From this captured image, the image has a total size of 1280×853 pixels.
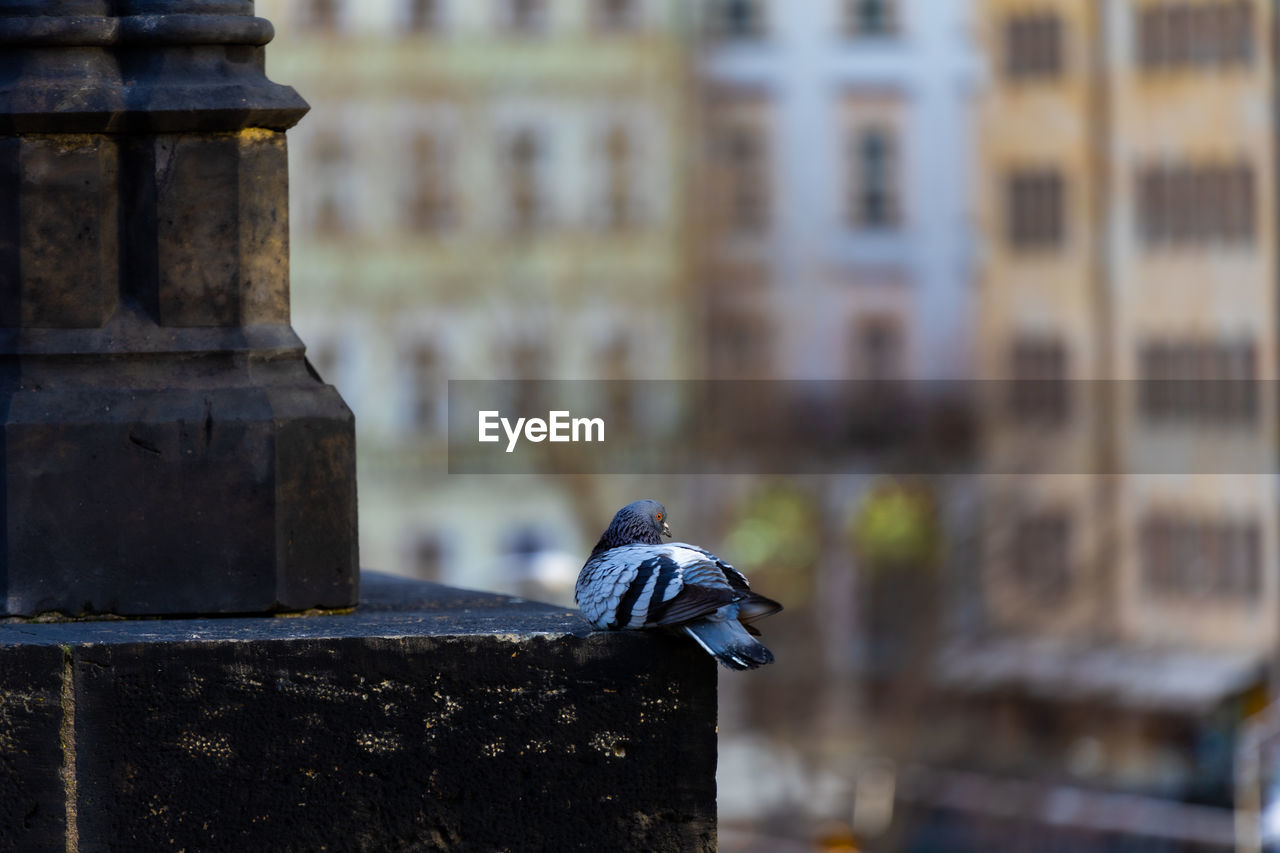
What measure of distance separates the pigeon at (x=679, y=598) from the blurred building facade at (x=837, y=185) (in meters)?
39.8

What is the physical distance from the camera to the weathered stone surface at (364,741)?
14.1 feet

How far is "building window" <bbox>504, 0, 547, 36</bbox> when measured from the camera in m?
44.4

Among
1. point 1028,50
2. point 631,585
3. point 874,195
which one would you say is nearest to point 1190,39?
point 1028,50

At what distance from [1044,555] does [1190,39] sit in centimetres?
830

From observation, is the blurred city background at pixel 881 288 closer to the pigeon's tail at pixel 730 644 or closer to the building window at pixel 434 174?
the building window at pixel 434 174

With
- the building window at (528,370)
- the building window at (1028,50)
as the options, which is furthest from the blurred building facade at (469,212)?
the building window at (1028,50)

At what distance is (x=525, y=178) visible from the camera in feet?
146

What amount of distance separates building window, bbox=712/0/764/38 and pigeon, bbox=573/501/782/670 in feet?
132

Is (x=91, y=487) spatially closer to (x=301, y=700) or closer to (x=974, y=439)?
(x=301, y=700)

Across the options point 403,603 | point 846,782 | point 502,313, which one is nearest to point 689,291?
→ point 502,313

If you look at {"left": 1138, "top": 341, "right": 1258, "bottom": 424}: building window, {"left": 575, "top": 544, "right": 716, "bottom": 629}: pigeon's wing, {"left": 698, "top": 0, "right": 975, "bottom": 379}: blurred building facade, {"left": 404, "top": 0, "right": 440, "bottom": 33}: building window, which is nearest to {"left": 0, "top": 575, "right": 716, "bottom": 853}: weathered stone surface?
{"left": 575, "top": 544, "right": 716, "bottom": 629}: pigeon's wing

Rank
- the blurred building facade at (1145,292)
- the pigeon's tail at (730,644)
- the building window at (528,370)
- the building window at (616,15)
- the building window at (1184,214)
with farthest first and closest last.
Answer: the building window at (1184,214), the blurred building facade at (1145,292), the building window at (616,15), the building window at (528,370), the pigeon's tail at (730,644)

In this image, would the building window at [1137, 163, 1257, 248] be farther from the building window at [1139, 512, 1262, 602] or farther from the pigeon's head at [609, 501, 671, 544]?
the pigeon's head at [609, 501, 671, 544]

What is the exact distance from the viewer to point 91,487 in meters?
4.65
